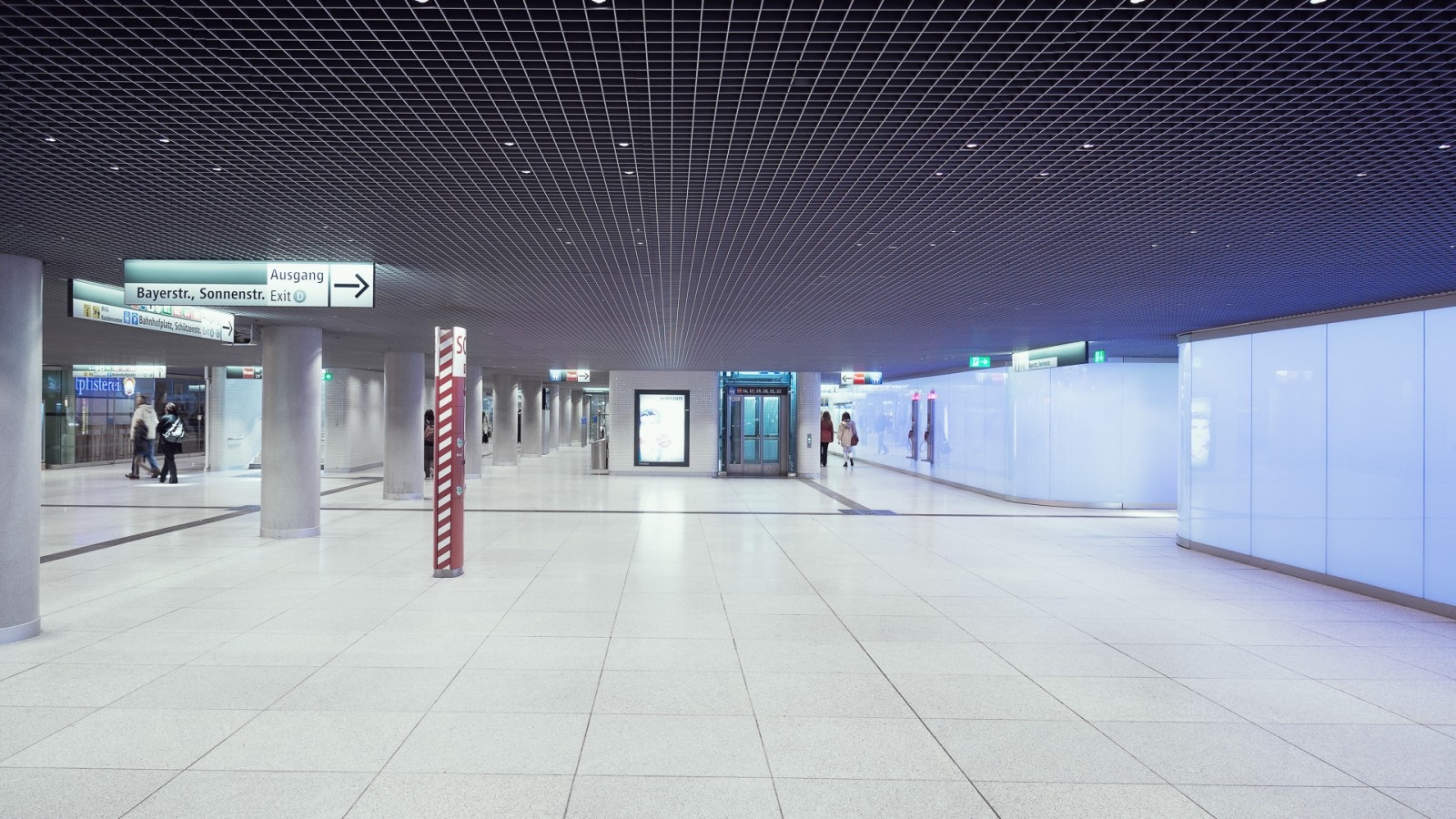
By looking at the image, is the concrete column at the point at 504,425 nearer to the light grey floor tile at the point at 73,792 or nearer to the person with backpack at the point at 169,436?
the person with backpack at the point at 169,436

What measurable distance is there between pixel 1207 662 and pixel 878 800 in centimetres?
365

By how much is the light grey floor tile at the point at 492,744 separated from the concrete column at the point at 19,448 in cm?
429

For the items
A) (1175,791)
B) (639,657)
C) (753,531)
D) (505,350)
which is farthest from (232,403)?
(1175,791)

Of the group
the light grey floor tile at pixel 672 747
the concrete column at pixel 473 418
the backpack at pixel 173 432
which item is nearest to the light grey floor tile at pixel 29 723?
the light grey floor tile at pixel 672 747

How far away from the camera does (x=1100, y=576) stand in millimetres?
8906

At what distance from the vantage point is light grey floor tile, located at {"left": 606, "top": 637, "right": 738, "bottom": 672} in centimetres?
536

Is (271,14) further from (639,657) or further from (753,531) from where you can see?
(753,531)

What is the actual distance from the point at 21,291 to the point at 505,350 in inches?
407

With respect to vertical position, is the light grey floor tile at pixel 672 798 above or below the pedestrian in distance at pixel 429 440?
below

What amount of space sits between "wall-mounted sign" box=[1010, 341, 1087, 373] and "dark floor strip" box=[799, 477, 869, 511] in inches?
168

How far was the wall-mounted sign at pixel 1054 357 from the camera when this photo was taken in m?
13.2

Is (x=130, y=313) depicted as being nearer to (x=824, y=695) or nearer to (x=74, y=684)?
(x=74, y=684)

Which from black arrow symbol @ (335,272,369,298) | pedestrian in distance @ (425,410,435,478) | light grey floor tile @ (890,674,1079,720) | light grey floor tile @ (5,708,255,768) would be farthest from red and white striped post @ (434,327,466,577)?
pedestrian in distance @ (425,410,435,478)

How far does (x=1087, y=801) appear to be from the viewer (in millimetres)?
3529
